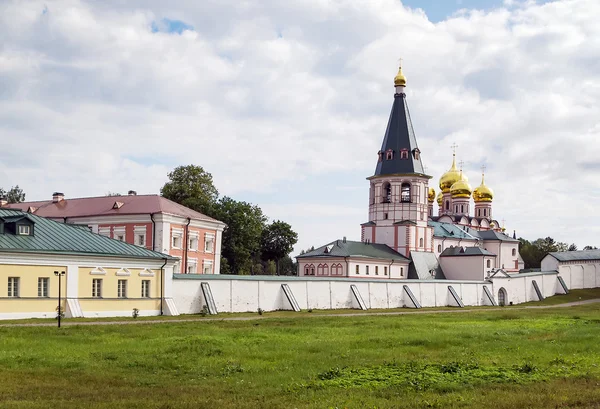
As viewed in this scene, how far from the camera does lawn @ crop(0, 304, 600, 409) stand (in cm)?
1378

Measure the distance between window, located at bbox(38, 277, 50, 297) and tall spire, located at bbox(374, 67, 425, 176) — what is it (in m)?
47.1

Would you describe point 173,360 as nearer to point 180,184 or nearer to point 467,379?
point 467,379

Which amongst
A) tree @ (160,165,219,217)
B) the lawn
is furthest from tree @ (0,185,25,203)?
the lawn

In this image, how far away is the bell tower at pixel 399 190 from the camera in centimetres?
7475

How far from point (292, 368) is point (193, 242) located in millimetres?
40420

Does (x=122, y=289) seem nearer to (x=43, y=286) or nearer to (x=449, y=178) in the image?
(x=43, y=286)

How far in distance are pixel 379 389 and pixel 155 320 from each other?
67.6 ft

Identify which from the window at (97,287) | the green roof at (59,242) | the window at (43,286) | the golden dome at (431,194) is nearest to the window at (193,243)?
the green roof at (59,242)

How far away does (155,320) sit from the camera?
3369cm

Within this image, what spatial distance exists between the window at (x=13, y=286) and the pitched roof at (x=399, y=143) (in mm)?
48393

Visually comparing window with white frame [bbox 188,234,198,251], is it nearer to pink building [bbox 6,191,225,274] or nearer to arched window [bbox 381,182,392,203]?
pink building [bbox 6,191,225,274]

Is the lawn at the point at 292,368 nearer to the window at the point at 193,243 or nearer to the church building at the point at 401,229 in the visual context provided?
the window at the point at 193,243

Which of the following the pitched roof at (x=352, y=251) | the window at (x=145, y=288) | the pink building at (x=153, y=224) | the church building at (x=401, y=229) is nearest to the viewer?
the window at (x=145, y=288)

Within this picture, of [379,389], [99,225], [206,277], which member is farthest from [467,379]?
[99,225]
